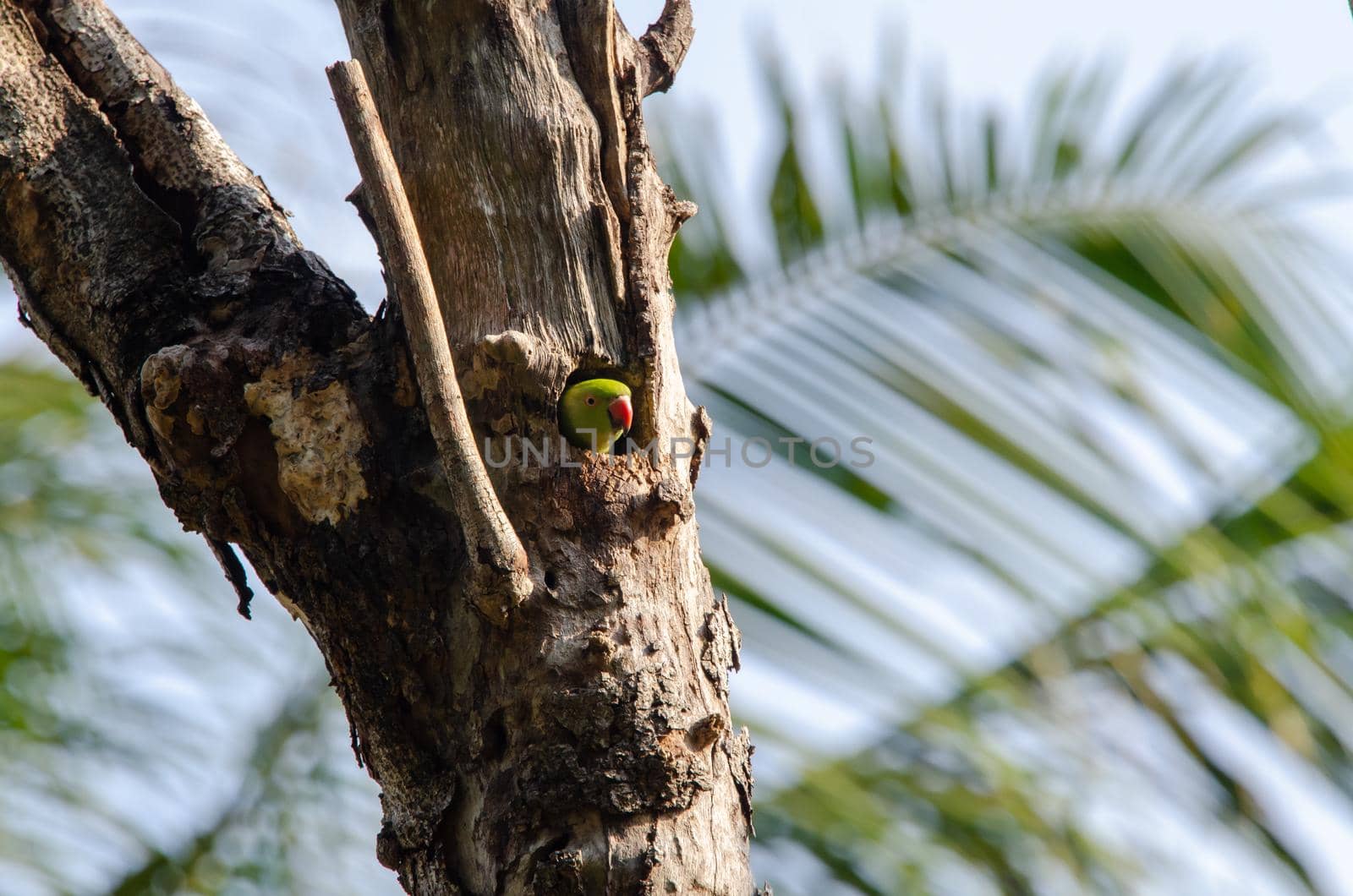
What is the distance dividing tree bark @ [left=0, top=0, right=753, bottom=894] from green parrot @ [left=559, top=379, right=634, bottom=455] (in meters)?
0.03

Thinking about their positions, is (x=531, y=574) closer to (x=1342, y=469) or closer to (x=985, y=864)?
(x=985, y=864)

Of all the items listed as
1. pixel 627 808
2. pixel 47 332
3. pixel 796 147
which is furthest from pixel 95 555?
pixel 627 808

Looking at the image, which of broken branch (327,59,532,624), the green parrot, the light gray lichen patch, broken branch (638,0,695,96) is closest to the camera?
broken branch (327,59,532,624)

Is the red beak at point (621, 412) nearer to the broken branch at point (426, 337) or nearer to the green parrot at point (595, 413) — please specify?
the green parrot at point (595, 413)

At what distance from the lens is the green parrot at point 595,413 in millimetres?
1450

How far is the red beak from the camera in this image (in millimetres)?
1485

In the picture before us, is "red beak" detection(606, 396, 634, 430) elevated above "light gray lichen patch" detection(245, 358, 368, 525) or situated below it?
below

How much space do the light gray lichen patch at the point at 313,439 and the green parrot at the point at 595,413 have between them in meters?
0.28

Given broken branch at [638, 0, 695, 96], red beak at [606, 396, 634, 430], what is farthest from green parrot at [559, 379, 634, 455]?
broken branch at [638, 0, 695, 96]

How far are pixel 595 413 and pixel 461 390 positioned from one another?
19 cm

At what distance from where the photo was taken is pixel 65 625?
3.29 m

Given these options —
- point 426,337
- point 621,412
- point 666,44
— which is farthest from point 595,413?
point 666,44

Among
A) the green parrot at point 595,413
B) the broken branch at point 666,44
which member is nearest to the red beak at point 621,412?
the green parrot at point 595,413

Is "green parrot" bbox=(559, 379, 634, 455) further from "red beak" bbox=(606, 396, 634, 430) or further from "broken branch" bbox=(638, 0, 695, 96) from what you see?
"broken branch" bbox=(638, 0, 695, 96)
